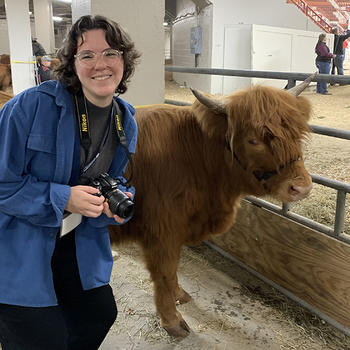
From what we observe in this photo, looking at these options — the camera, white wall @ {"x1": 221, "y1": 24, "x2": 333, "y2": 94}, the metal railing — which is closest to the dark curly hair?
the camera

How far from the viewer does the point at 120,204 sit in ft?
4.39

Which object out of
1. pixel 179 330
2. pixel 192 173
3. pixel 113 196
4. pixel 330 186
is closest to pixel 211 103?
pixel 192 173

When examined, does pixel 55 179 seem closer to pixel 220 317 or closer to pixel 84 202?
pixel 84 202

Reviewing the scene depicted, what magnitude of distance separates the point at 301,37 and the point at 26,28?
8.36 m

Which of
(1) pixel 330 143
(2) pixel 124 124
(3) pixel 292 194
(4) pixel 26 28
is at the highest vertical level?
(4) pixel 26 28

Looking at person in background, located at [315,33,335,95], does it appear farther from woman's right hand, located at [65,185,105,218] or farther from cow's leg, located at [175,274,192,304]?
woman's right hand, located at [65,185,105,218]

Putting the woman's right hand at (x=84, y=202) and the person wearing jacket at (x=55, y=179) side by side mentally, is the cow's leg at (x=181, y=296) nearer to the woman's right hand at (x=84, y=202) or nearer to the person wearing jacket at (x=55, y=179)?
the person wearing jacket at (x=55, y=179)

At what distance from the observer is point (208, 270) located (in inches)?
127

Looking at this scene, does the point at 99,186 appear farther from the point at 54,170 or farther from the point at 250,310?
the point at 250,310

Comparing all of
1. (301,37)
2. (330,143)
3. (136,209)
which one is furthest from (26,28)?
(301,37)

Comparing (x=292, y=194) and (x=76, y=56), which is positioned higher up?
(x=76, y=56)

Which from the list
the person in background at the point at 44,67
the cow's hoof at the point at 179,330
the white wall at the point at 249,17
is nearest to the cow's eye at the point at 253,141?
the cow's hoof at the point at 179,330

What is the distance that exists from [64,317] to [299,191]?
118cm

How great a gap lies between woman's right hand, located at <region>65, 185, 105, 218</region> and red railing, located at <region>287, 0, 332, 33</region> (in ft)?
41.7
